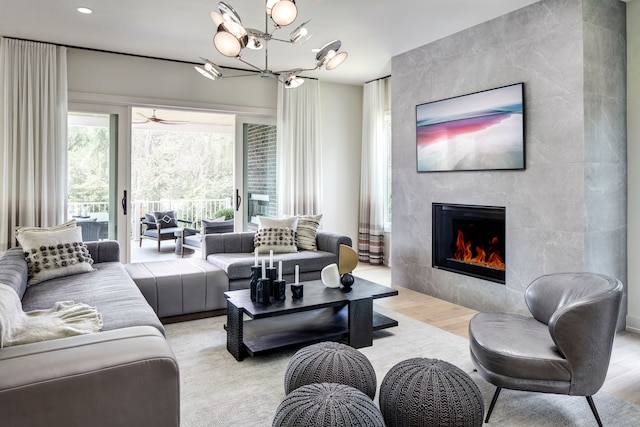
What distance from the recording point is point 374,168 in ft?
20.8

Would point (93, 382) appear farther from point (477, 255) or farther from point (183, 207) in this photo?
point (183, 207)

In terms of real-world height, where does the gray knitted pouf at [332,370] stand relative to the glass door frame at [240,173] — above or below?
below

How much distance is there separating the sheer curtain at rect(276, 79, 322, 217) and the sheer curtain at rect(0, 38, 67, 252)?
2.61 metres

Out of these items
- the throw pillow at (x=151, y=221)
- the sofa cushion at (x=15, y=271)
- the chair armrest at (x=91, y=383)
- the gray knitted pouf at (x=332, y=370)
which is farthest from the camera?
the throw pillow at (x=151, y=221)

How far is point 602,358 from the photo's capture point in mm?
2123

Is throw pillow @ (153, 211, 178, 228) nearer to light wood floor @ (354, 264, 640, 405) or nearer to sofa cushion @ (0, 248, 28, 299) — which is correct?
light wood floor @ (354, 264, 640, 405)

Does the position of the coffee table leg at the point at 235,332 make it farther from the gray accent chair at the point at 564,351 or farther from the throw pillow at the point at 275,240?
the throw pillow at the point at 275,240

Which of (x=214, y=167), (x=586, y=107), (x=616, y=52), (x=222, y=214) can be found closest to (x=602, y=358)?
(x=586, y=107)

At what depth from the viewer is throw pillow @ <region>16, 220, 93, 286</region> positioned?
336cm

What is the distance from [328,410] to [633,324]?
321 cm

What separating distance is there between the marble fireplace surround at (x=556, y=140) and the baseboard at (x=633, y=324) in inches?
2.3

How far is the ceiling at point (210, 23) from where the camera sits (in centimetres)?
360

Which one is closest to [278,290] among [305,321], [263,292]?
[263,292]

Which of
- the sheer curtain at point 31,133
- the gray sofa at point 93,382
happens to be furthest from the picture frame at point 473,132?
the sheer curtain at point 31,133
